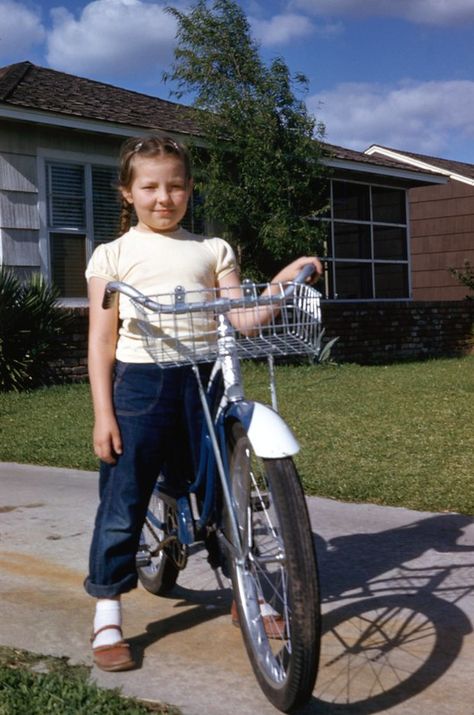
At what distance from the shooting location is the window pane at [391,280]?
846 inches

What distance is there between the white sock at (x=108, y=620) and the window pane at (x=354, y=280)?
56.5 ft

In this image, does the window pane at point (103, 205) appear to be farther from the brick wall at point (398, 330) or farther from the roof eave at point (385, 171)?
the brick wall at point (398, 330)

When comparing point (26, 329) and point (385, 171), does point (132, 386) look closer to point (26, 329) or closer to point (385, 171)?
point (26, 329)

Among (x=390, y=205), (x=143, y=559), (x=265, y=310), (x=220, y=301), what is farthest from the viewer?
(x=390, y=205)

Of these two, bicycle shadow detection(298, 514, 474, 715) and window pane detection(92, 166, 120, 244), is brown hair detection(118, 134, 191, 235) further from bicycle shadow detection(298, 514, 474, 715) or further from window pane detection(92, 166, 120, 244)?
window pane detection(92, 166, 120, 244)

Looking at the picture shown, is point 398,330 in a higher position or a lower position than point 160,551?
higher

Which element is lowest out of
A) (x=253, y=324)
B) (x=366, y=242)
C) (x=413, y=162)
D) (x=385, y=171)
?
(x=253, y=324)

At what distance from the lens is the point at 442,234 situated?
27828 millimetres

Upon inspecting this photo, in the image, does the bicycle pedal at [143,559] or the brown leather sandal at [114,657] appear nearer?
the brown leather sandal at [114,657]

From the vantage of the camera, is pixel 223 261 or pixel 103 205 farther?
pixel 103 205

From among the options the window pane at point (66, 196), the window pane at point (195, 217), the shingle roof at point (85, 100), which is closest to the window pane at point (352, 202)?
the shingle roof at point (85, 100)

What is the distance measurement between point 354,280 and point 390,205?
191 centimetres

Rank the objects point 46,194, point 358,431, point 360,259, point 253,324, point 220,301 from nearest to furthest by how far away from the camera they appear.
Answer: point 220,301
point 253,324
point 358,431
point 46,194
point 360,259

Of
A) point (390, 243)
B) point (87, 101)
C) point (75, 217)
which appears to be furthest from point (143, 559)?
point (390, 243)
